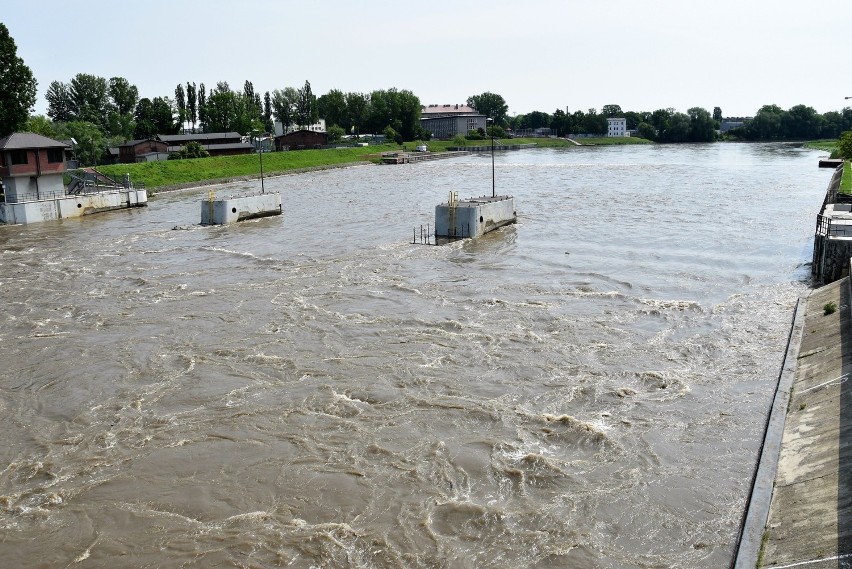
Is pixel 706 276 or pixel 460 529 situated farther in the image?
pixel 706 276

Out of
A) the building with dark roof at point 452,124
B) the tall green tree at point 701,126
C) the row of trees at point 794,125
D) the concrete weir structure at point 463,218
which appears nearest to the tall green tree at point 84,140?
the concrete weir structure at point 463,218

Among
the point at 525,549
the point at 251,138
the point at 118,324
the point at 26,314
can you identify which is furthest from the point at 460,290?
the point at 251,138

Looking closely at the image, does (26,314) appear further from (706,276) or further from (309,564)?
(706,276)

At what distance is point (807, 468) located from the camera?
1281cm

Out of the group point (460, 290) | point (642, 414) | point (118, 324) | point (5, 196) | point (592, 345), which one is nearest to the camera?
point (642, 414)

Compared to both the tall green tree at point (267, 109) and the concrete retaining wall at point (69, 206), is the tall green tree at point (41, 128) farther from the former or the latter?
the tall green tree at point (267, 109)

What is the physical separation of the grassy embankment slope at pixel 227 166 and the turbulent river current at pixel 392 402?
138 feet

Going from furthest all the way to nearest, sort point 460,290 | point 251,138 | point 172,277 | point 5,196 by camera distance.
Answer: point 251,138, point 5,196, point 172,277, point 460,290

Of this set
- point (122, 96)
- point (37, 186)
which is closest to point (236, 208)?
point (37, 186)

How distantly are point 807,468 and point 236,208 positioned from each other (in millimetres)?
42236

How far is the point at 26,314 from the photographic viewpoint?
87.5 ft

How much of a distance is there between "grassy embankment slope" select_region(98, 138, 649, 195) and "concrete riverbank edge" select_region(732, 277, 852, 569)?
66.4 m

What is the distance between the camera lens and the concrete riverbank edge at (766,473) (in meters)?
11.1

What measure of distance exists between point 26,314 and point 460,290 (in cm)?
1549
